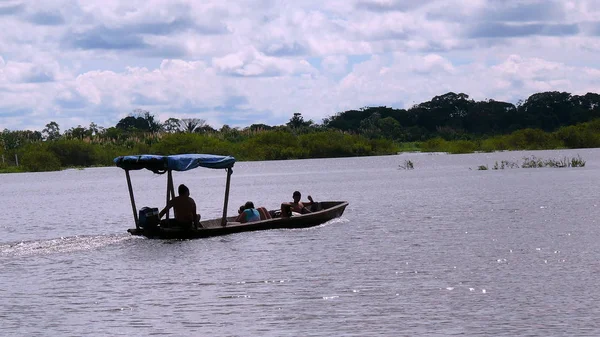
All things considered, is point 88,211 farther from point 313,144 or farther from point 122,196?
point 313,144

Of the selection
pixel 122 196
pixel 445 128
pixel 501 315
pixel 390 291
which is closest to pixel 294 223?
pixel 390 291

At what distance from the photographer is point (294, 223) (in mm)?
30828

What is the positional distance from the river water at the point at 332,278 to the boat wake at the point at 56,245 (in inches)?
2.4

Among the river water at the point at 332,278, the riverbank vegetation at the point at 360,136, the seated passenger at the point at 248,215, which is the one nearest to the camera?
the river water at the point at 332,278

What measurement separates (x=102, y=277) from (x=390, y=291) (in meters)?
6.96

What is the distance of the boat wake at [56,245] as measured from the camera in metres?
27.2

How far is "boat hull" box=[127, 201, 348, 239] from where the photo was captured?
89.1 ft

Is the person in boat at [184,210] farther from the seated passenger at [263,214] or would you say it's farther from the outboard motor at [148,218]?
the seated passenger at [263,214]

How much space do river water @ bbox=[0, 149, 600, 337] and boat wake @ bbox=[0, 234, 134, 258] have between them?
0.06 m

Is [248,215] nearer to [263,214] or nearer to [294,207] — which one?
[263,214]

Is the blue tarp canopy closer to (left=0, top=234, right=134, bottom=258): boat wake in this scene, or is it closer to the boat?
the boat

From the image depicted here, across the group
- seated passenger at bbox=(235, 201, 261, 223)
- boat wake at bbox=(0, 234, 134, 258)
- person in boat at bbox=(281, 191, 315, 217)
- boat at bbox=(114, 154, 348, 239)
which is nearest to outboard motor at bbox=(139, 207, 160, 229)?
boat at bbox=(114, 154, 348, 239)

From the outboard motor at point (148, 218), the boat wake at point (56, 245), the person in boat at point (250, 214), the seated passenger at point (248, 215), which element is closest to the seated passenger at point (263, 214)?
the person in boat at point (250, 214)

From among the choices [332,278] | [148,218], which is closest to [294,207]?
[148,218]
